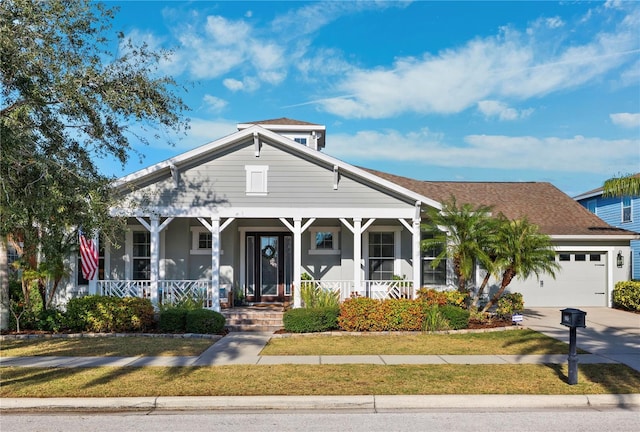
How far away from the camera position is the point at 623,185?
1748 centimetres

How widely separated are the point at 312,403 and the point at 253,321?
7001mm

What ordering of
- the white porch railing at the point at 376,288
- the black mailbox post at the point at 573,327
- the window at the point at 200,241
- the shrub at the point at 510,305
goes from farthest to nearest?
the window at the point at 200,241
the white porch railing at the point at 376,288
the shrub at the point at 510,305
the black mailbox post at the point at 573,327

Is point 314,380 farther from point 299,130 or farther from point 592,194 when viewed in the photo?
point 592,194

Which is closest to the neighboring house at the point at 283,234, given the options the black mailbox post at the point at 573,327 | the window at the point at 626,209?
the window at the point at 626,209

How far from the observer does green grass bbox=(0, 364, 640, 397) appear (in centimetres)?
716

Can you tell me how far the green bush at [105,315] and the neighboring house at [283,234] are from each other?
1.12 m

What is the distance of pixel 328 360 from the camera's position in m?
9.28

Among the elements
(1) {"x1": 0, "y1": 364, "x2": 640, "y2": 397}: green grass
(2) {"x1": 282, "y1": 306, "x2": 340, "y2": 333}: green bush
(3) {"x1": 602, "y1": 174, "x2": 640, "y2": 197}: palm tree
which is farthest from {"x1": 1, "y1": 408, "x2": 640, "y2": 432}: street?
(3) {"x1": 602, "y1": 174, "x2": 640, "y2": 197}: palm tree

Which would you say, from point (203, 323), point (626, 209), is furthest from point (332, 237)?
point (626, 209)

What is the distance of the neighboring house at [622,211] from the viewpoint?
1931 cm

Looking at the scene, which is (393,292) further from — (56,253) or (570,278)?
(56,253)

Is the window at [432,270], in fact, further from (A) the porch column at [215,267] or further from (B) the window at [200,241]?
(B) the window at [200,241]

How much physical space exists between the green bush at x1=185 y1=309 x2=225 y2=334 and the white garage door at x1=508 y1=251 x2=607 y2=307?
10911 mm

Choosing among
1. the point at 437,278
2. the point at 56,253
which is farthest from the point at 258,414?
the point at 437,278
